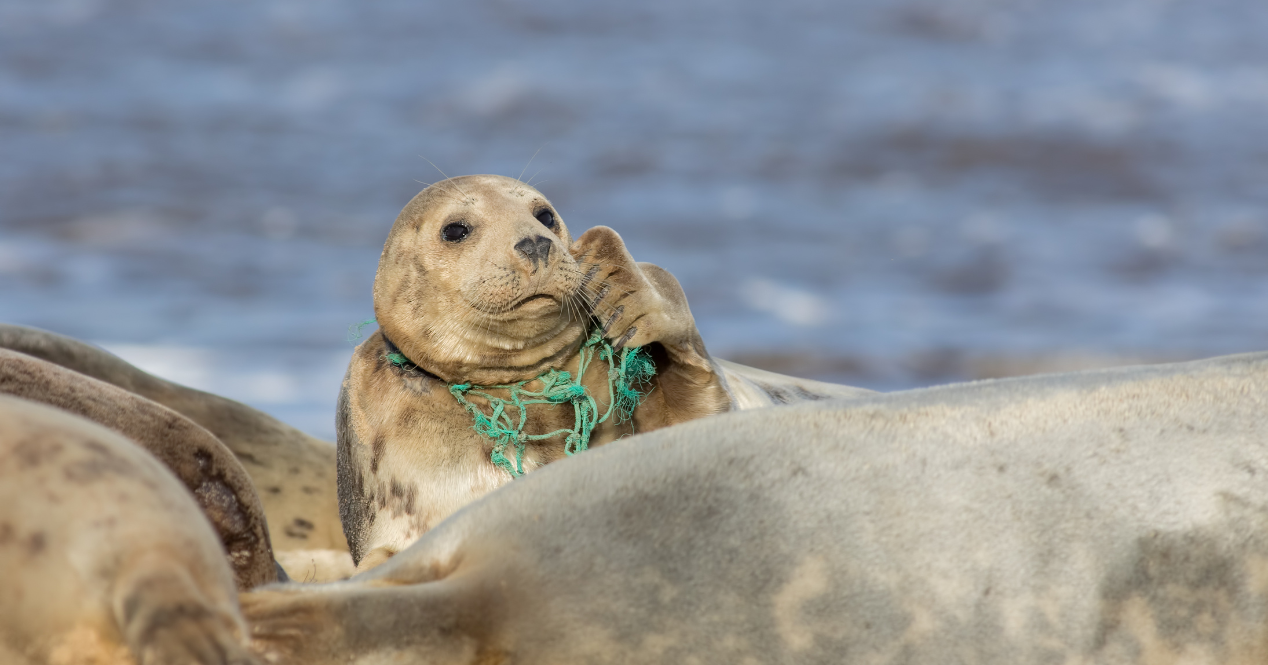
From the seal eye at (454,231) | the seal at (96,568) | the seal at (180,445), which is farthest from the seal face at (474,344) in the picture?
the seal at (96,568)

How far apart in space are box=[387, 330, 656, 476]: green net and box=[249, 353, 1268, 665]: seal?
3.99 feet

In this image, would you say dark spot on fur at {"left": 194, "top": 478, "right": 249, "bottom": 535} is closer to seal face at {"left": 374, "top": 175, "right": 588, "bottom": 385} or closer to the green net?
the green net

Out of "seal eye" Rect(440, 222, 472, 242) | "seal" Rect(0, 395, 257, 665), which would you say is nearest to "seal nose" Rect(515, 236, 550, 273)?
"seal eye" Rect(440, 222, 472, 242)

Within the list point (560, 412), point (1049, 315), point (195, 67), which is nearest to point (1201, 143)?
point (1049, 315)

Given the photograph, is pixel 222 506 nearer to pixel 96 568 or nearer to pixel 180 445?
pixel 180 445

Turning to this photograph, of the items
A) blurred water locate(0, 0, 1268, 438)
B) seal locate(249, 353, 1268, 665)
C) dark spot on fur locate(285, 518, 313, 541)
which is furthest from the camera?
blurred water locate(0, 0, 1268, 438)

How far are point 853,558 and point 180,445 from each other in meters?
1.31

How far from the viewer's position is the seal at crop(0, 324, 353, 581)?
4457 millimetres

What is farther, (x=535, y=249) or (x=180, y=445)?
(x=535, y=249)

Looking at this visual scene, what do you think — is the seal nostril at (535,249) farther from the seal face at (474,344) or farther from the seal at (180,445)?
the seal at (180,445)

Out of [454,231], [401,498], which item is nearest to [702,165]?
[454,231]

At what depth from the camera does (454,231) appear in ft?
12.6

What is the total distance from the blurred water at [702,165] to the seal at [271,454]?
214 cm

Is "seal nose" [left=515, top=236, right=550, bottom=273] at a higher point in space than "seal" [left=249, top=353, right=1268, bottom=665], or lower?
higher
